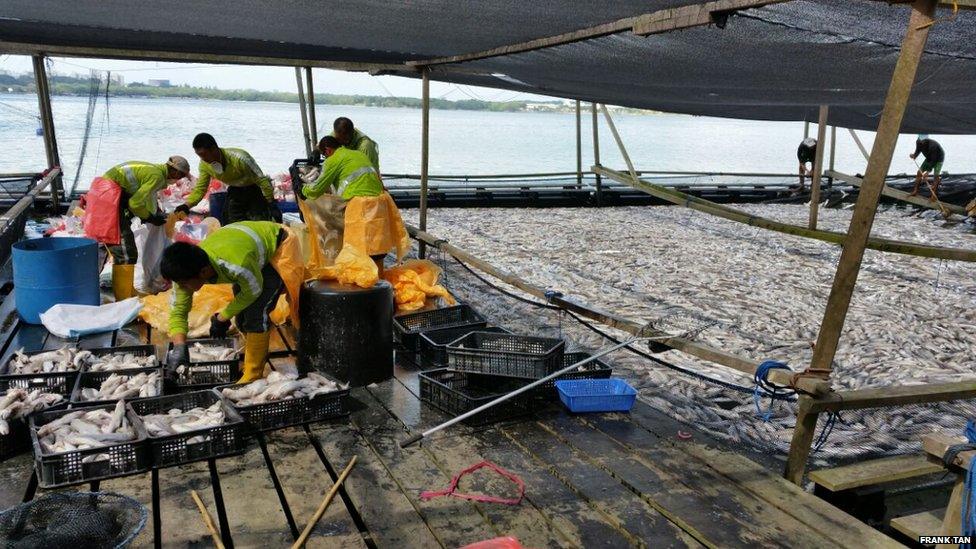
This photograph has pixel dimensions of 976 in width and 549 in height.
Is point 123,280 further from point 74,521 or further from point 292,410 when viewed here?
point 74,521

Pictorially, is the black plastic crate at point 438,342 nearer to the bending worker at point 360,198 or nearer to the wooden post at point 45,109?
the bending worker at point 360,198

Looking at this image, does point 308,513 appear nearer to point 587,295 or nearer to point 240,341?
point 240,341

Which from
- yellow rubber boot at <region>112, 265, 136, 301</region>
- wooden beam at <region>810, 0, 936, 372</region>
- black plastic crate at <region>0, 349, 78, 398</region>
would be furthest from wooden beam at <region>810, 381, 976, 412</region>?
yellow rubber boot at <region>112, 265, 136, 301</region>

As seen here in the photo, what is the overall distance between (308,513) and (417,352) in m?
2.25

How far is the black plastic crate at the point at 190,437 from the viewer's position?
3289mm

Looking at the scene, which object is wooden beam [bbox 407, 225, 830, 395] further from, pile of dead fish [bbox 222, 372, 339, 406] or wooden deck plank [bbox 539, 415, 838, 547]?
pile of dead fish [bbox 222, 372, 339, 406]

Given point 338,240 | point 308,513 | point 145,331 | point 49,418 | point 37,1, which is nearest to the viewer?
point 308,513

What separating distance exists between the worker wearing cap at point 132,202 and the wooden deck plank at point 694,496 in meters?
4.07

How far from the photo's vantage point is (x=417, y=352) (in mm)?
5172

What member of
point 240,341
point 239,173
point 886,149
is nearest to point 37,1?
point 239,173

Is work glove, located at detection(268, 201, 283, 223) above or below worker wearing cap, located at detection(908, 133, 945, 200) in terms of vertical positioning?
below

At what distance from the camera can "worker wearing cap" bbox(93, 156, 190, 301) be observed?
5969 millimetres

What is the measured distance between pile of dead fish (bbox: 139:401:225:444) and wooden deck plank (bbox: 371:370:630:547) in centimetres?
97

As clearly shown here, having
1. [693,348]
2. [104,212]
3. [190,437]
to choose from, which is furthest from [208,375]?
[693,348]
